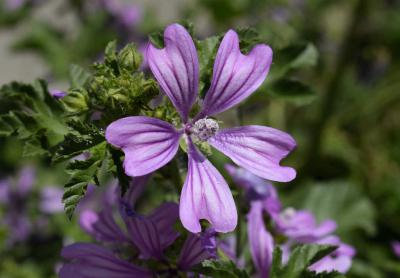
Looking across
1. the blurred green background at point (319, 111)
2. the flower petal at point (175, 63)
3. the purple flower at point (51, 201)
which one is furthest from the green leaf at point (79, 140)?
the purple flower at point (51, 201)

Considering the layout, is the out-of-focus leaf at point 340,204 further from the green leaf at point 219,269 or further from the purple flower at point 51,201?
the green leaf at point 219,269

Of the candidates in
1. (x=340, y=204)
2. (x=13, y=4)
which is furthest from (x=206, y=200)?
(x=13, y=4)

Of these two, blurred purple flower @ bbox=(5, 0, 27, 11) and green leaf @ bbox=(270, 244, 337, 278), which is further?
blurred purple flower @ bbox=(5, 0, 27, 11)

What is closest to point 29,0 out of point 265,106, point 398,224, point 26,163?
point 26,163

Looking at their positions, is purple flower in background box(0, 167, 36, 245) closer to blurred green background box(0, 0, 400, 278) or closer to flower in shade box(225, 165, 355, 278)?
blurred green background box(0, 0, 400, 278)

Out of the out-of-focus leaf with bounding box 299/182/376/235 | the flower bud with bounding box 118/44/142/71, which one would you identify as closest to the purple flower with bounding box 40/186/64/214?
the out-of-focus leaf with bounding box 299/182/376/235

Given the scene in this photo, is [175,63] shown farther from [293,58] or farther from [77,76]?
[293,58]
